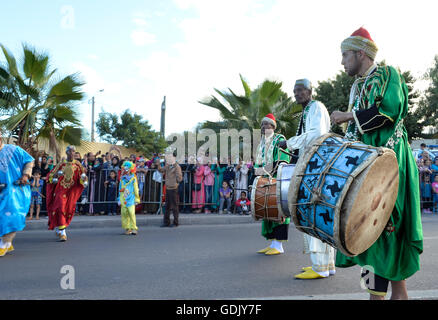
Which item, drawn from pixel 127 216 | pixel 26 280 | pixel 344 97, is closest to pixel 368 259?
pixel 26 280

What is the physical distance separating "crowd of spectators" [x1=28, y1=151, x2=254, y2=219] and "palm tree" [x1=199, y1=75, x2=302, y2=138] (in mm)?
4981

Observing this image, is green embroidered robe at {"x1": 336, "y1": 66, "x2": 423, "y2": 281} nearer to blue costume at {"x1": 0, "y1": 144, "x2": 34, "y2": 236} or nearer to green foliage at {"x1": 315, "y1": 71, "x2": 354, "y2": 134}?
blue costume at {"x1": 0, "y1": 144, "x2": 34, "y2": 236}

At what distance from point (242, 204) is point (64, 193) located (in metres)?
5.76

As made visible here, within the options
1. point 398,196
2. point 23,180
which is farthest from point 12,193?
point 398,196

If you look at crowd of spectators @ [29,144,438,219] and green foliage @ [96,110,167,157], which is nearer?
crowd of spectators @ [29,144,438,219]

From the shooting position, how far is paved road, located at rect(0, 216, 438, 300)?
3934mm

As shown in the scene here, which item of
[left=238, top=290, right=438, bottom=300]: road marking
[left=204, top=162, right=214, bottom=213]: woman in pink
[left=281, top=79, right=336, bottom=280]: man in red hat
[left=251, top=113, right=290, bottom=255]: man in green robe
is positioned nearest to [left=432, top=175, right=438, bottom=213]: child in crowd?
[left=204, top=162, right=214, bottom=213]: woman in pink

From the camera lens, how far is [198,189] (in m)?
12.9

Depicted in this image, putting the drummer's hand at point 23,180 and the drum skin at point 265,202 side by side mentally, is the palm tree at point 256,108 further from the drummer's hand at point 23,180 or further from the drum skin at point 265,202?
the drum skin at point 265,202

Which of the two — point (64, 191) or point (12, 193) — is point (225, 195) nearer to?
point (64, 191)
